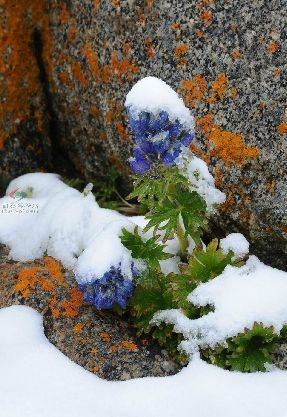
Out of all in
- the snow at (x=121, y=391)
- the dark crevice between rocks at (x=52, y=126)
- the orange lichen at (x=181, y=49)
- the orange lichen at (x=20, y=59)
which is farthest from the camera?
the dark crevice between rocks at (x=52, y=126)

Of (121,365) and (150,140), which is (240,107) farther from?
(121,365)

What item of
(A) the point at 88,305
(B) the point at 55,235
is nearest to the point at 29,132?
(B) the point at 55,235

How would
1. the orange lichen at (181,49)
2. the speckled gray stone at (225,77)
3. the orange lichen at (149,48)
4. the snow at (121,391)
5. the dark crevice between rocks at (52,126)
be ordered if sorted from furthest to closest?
the dark crevice between rocks at (52,126), the orange lichen at (149,48), the orange lichen at (181,49), the speckled gray stone at (225,77), the snow at (121,391)

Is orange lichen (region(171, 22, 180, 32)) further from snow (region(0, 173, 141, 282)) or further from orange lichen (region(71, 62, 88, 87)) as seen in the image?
snow (region(0, 173, 141, 282))

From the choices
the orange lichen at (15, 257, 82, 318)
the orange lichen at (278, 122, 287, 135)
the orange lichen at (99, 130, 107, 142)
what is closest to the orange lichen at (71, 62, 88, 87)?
A: the orange lichen at (99, 130, 107, 142)

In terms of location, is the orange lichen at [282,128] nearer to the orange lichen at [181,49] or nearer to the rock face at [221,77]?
the rock face at [221,77]

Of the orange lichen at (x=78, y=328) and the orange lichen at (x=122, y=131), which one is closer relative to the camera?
the orange lichen at (x=78, y=328)

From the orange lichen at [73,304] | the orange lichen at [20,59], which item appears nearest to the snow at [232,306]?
the orange lichen at [73,304]
